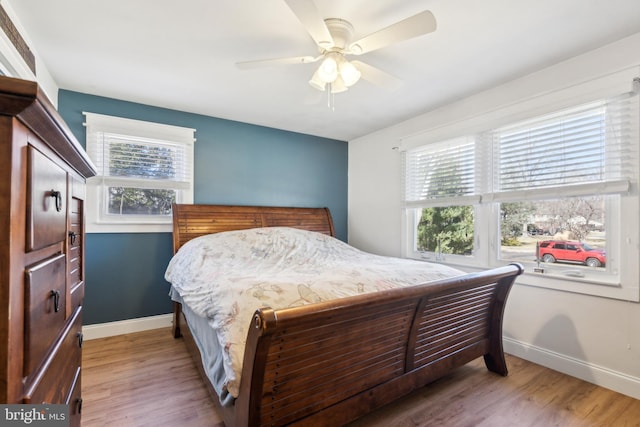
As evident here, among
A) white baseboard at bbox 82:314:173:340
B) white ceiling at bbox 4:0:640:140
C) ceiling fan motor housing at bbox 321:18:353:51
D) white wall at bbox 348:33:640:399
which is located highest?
white ceiling at bbox 4:0:640:140

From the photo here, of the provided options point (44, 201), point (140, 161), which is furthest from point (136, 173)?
point (44, 201)

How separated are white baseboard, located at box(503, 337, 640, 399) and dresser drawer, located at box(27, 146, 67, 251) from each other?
3.08 meters

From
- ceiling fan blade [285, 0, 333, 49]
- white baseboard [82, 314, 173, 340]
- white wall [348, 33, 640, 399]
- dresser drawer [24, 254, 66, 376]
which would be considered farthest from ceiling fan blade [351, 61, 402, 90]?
white baseboard [82, 314, 173, 340]

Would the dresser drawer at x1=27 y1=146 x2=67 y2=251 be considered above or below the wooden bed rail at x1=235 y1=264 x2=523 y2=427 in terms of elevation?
above

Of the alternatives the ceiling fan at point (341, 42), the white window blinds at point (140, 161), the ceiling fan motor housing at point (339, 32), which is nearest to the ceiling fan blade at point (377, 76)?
the ceiling fan at point (341, 42)

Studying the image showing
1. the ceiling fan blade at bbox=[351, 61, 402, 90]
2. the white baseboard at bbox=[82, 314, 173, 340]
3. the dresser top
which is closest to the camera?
the dresser top

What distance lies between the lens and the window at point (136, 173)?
2.87 meters

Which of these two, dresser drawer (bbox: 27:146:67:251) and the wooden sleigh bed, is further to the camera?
the wooden sleigh bed

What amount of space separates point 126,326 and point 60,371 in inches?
97.5

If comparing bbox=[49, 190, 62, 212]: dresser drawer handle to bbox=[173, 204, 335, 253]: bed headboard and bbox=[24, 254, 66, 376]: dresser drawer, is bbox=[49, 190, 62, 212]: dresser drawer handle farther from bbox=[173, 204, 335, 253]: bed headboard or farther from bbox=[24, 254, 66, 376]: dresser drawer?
bbox=[173, 204, 335, 253]: bed headboard

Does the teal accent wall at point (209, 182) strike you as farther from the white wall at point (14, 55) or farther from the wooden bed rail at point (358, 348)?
the wooden bed rail at point (358, 348)

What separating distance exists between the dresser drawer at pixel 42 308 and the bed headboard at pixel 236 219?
7.23 ft

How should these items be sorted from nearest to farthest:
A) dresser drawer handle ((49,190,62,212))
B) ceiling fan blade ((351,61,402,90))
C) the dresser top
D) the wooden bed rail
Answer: the dresser top
dresser drawer handle ((49,190,62,212))
the wooden bed rail
ceiling fan blade ((351,61,402,90))

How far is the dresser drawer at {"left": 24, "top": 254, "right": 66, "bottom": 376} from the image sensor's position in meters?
0.59
